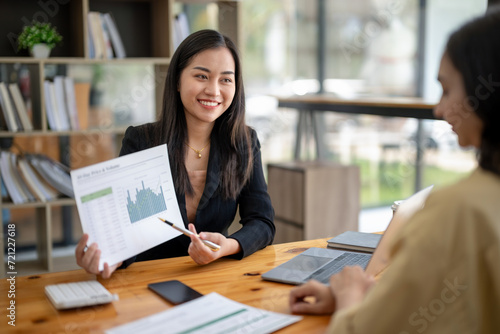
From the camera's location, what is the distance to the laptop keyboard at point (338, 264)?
138cm

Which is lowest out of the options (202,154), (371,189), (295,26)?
(371,189)

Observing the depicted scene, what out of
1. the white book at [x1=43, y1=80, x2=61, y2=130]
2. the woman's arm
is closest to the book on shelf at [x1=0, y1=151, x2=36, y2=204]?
the white book at [x1=43, y1=80, x2=61, y2=130]

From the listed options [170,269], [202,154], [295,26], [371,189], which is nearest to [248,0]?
[295,26]

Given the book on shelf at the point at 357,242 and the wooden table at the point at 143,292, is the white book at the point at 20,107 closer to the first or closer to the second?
the wooden table at the point at 143,292

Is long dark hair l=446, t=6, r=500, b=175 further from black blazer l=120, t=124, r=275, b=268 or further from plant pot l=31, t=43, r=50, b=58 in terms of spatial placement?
plant pot l=31, t=43, r=50, b=58

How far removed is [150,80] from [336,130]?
2.02 metres

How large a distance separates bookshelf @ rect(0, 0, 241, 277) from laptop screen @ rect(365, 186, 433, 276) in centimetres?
225

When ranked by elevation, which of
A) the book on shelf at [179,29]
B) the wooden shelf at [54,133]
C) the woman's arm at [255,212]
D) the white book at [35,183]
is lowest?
the white book at [35,183]

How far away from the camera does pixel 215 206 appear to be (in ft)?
6.35

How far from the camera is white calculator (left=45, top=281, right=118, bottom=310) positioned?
3.93 feet

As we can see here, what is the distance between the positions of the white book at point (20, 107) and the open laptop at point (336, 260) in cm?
210

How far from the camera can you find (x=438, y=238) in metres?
0.79

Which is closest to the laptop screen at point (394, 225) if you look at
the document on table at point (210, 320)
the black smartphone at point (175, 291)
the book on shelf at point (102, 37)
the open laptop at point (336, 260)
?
the open laptop at point (336, 260)

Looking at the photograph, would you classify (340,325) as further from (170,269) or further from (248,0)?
(248,0)
